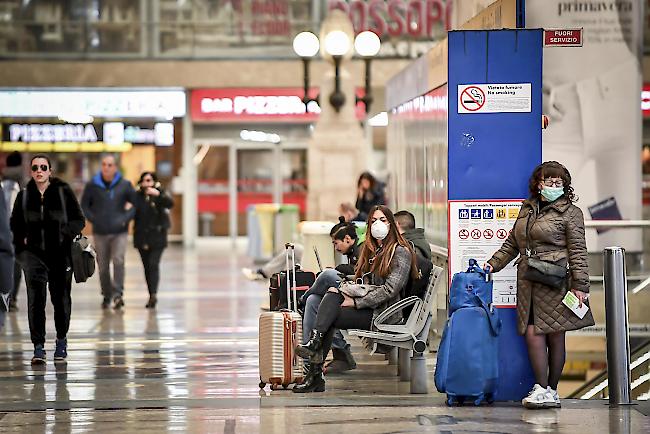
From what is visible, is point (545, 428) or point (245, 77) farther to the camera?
point (245, 77)

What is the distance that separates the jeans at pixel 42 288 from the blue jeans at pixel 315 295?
2.37 m

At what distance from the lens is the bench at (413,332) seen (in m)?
9.98

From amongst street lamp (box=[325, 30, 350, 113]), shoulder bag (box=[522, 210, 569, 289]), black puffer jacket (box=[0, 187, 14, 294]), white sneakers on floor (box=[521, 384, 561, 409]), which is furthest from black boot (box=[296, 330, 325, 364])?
street lamp (box=[325, 30, 350, 113])

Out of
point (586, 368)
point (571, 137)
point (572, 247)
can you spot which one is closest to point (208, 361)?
point (572, 247)

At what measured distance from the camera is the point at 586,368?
22359 mm

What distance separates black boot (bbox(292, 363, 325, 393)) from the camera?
33.5 feet

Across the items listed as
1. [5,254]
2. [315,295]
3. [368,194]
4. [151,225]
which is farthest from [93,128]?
[315,295]

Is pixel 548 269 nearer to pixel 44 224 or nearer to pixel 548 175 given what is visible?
pixel 548 175

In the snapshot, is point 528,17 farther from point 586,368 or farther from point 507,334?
point 507,334

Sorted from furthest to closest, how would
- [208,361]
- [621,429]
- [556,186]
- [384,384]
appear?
[208,361] → [384,384] → [556,186] → [621,429]

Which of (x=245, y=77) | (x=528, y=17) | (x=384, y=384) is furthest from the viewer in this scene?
(x=245, y=77)

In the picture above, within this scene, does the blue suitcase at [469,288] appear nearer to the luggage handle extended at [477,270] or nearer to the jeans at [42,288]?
the luggage handle extended at [477,270]

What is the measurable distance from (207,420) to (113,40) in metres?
27.7

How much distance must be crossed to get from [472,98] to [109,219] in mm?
8695
